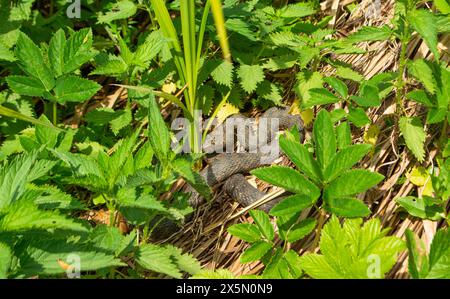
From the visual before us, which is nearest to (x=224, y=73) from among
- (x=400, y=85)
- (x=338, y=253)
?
(x=400, y=85)

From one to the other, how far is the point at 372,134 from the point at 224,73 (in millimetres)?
696

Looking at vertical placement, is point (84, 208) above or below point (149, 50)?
below

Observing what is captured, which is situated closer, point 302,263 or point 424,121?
point 302,263

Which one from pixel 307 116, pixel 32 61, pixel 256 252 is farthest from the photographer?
pixel 307 116

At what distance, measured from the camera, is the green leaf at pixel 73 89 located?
96.5 inches

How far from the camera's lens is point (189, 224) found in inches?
100

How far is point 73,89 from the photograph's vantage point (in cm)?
247

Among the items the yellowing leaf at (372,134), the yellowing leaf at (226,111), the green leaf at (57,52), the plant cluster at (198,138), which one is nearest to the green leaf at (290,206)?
the plant cluster at (198,138)

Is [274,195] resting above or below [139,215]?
below

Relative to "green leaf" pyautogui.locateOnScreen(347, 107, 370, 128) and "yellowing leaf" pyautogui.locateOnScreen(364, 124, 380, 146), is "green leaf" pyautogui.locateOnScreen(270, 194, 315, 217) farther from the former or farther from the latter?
"yellowing leaf" pyautogui.locateOnScreen(364, 124, 380, 146)

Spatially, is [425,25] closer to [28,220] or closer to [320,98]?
[320,98]
